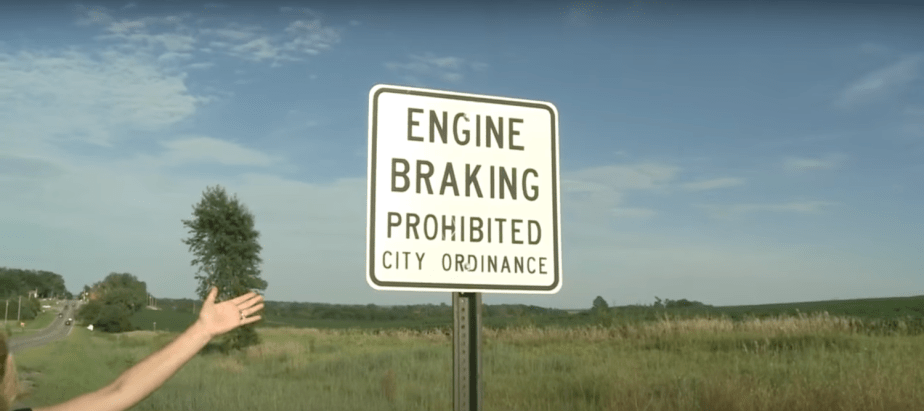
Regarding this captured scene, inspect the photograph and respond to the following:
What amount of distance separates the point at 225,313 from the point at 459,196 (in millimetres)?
1027

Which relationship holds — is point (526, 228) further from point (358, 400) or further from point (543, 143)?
point (358, 400)

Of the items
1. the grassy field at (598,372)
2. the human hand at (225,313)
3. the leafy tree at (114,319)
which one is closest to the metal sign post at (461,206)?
the human hand at (225,313)

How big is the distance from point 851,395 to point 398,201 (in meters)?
13.5

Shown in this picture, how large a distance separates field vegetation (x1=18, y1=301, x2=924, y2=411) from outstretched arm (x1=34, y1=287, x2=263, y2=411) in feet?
44.3

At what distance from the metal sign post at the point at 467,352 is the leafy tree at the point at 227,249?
32369 millimetres

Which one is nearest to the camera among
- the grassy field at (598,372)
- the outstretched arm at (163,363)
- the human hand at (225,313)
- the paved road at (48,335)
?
the outstretched arm at (163,363)

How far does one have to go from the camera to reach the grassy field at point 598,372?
16.0m

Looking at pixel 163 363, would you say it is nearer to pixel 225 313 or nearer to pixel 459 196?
pixel 225 313

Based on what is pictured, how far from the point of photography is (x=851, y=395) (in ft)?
45.7

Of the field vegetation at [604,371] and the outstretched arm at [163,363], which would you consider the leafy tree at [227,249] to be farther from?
the outstretched arm at [163,363]

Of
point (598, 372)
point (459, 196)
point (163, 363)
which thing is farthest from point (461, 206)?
point (598, 372)

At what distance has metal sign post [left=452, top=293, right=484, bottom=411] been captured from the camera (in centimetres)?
311

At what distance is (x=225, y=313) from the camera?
9.65 feet

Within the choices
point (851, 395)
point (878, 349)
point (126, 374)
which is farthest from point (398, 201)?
point (878, 349)
